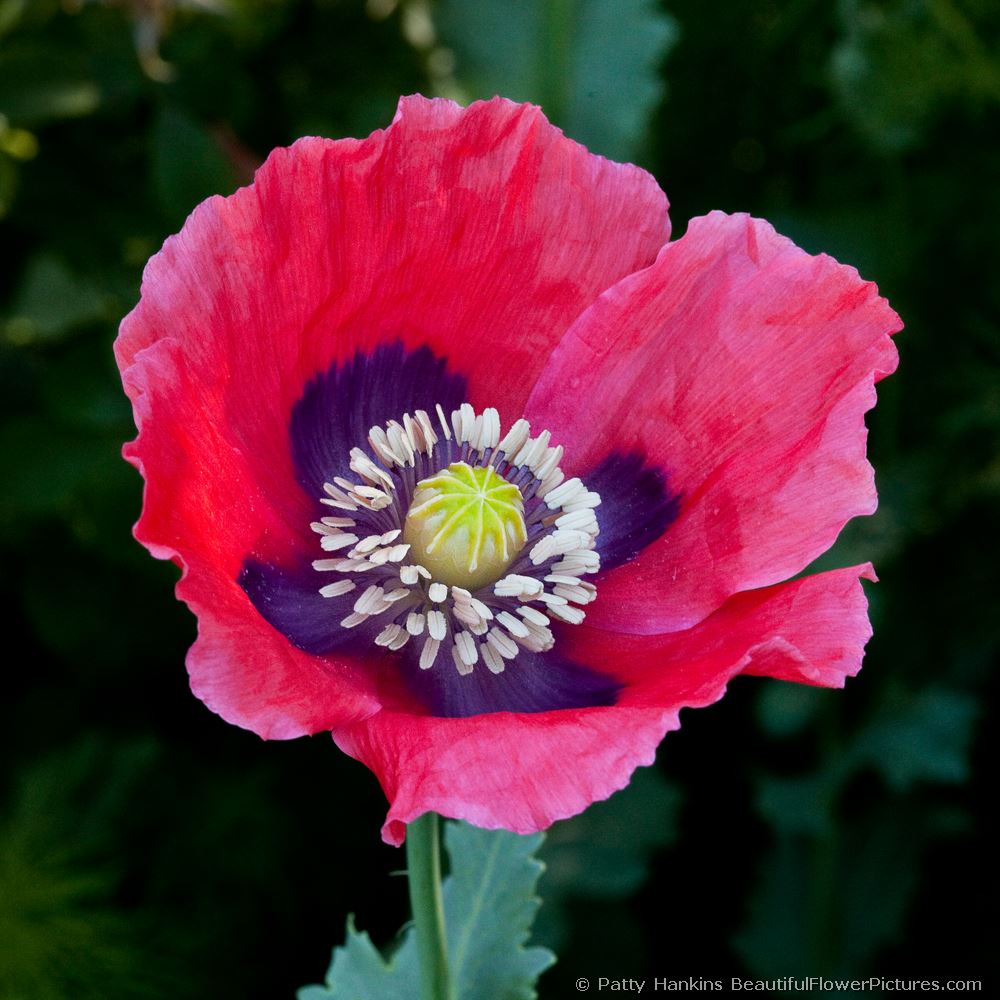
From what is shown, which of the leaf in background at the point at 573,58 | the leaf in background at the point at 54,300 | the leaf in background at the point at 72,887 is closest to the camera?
the leaf in background at the point at 72,887

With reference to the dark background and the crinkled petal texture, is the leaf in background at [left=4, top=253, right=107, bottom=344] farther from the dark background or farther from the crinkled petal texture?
the crinkled petal texture

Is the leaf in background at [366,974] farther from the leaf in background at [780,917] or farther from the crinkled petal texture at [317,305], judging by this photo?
the leaf in background at [780,917]

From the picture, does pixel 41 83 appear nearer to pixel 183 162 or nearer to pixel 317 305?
pixel 183 162

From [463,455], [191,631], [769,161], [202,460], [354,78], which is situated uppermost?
[769,161]

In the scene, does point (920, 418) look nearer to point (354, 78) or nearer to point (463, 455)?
point (354, 78)

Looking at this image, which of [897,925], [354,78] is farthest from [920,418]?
[354,78]

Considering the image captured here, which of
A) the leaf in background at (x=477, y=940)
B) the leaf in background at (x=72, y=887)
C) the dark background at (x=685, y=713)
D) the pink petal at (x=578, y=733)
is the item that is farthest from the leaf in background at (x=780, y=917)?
the pink petal at (x=578, y=733)
